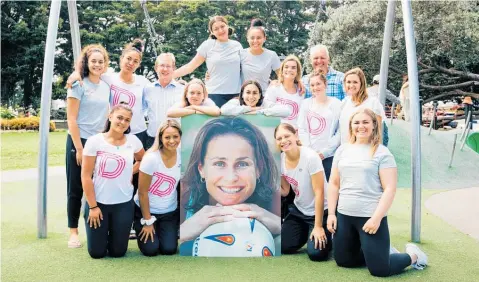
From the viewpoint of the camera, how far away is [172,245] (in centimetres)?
422

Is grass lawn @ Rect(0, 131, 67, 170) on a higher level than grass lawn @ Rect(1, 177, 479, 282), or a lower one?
higher

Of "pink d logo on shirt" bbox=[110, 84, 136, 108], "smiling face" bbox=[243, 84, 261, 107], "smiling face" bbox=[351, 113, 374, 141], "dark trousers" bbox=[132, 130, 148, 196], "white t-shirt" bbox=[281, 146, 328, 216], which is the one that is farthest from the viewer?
"pink d logo on shirt" bbox=[110, 84, 136, 108]

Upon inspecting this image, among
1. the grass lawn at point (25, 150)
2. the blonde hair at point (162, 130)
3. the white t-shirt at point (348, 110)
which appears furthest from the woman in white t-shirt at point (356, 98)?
the grass lawn at point (25, 150)

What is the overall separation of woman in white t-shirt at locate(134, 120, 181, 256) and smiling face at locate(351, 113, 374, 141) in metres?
1.46

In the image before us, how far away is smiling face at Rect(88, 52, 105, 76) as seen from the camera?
4.43 metres

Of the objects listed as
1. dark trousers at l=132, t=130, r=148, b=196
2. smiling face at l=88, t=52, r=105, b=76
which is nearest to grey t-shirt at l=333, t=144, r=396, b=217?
dark trousers at l=132, t=130, r=148, b=196

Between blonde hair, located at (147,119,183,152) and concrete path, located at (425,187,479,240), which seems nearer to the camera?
blonde hair, located at (147,119,183,152)

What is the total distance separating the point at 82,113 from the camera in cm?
445

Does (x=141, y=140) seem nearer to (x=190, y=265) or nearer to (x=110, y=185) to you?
(x=110, y=185)

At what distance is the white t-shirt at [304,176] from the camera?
4.11 metres

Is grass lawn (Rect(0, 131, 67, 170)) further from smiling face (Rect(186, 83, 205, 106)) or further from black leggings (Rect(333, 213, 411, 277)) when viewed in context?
black leggings (Rect(333, 213, 411, 277))

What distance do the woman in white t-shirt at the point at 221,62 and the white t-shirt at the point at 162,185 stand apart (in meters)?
1.24

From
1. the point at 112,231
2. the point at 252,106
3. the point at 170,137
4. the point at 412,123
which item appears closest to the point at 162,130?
the point at 170,137

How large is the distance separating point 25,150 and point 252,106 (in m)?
13.9
